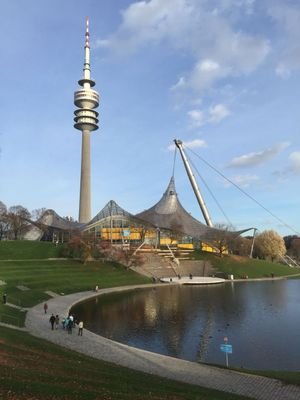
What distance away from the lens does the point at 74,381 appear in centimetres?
1239

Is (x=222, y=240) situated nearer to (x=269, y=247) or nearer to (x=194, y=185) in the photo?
(x=194, y=185)

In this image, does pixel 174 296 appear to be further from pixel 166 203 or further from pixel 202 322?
pixel 166 203

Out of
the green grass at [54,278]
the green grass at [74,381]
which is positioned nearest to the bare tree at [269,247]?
the green grass at [54,278]

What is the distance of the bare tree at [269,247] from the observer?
11181 centimetres

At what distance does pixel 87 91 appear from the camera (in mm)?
139000

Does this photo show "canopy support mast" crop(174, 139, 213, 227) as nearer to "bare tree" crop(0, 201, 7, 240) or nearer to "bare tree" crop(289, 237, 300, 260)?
"bare tree" crop(0, 201, 7, 240)

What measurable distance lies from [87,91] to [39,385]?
5375 inches

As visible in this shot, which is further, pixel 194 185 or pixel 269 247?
pixel 269 247

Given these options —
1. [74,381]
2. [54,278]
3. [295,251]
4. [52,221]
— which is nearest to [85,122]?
[52,221]

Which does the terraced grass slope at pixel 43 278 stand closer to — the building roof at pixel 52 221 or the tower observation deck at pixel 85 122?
the building roof at pixel 52 221

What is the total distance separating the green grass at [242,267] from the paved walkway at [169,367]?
166 feet

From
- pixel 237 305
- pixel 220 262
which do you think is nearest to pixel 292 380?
pixel 237 305

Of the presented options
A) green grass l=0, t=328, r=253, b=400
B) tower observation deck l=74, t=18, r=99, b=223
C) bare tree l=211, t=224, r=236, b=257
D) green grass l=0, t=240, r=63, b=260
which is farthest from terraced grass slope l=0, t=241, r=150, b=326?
tower observation deck l=74, t=18, r=99, b=223

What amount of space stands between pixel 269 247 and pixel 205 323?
85.7 meters
